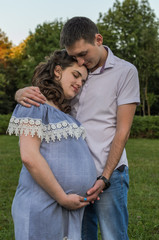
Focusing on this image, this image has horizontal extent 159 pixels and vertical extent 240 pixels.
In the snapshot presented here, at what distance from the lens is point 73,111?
2758 mm

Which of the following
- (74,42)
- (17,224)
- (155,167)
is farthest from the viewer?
(155,167)

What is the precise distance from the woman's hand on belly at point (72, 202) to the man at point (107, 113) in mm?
250

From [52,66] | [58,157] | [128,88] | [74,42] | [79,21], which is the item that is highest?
[79,21]

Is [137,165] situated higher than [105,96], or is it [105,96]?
[105,96]

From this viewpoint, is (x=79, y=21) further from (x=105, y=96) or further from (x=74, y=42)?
(x=105, y=96)

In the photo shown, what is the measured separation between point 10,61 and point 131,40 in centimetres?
1548

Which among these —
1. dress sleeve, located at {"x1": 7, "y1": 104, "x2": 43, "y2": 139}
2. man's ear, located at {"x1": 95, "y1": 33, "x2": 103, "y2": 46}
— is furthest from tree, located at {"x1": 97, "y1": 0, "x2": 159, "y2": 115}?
dress sleeve, located at {"x1": 7, "y1": 104, "x2": 43, "y2": 139}

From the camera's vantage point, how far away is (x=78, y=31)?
2.62 metres

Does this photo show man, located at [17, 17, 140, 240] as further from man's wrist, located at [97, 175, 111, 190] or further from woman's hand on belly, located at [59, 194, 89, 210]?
woman's hand on belly, located at [59, 194, 89, 210]

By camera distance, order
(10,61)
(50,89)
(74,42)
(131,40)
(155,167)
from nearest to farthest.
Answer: (50,89), (74,42), (155,167), (131,40), (10,61)

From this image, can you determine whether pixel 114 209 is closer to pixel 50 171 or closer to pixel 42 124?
pixel 50 171

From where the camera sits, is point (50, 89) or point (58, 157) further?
point (50, 89)

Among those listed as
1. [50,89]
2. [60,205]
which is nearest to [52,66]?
[50,89]

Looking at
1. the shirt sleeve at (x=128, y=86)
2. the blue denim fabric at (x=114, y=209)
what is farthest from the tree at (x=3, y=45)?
the blue denim fabric at (x=114, y=209)
